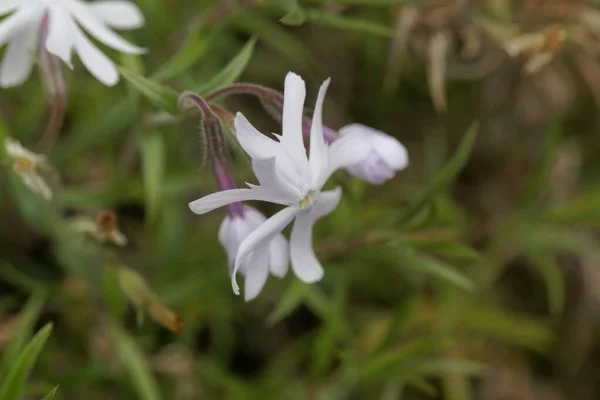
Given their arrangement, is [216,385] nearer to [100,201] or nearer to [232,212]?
[100,201]

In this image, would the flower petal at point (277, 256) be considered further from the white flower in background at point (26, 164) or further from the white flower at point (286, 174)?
the white flower in background at point (26, 164)

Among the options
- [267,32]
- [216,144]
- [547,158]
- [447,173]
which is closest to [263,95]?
[216,144]

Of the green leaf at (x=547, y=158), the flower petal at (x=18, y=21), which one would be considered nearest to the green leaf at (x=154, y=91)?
the flower petal at (x=18, y=21)

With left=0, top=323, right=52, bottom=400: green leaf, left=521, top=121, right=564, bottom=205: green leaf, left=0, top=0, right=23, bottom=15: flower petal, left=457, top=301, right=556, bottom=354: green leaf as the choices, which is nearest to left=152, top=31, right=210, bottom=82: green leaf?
left=0, top=0, right=23, bottom=15: flower petal

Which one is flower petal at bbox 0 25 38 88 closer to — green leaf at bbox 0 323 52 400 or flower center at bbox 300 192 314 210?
green leaf at bbox 0 323 52 400

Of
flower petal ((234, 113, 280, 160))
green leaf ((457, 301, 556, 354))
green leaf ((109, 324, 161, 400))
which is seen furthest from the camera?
green leaf ((457, 301, 556, 354))

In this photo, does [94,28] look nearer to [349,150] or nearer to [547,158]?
[349,150]

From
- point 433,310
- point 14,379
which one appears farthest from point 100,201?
point 433,310
